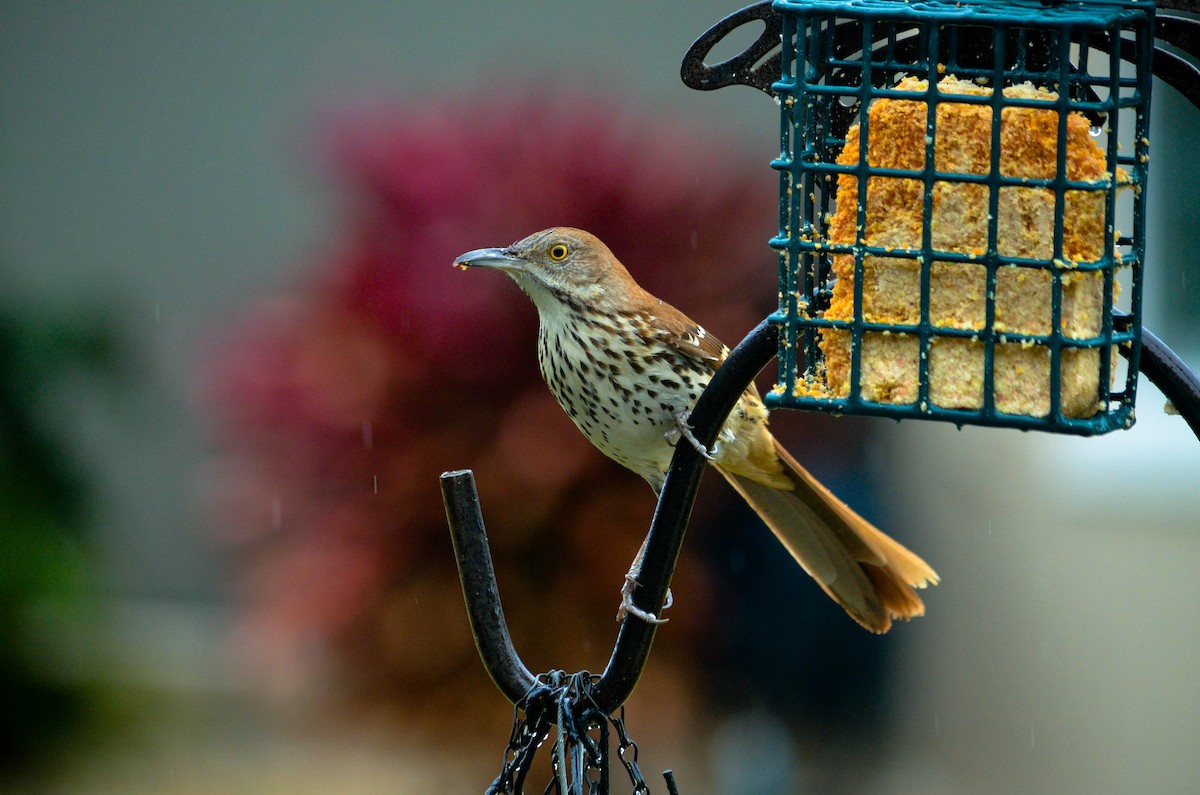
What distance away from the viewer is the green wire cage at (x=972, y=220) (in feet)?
6.58

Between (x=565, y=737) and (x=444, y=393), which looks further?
(x=444, y=393)

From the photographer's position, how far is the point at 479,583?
2156mm

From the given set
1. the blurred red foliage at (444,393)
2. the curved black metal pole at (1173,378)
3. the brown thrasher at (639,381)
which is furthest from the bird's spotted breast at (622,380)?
the curved black metal pole at (1173,378)

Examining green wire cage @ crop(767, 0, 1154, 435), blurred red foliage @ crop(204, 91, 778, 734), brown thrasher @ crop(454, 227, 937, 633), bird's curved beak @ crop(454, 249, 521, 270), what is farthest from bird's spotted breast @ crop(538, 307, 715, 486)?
green wire cage @ crop(767, 0, 1154, 435)

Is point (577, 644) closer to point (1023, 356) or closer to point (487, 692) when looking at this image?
point (487, 692)

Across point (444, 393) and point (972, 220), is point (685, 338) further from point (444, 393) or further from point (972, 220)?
point (972, 220)

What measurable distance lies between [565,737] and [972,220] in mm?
901

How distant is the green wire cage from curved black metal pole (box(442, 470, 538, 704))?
1.51 ft

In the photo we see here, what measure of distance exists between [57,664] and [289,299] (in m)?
2.04

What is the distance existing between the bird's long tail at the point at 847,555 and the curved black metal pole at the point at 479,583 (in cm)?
74

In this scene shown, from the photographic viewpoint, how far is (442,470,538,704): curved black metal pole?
2133 mm

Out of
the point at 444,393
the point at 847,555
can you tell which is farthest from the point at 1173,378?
the point at 444,393

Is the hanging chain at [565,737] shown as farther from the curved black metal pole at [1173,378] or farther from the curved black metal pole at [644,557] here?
the curved black metal pole at [1173,378]

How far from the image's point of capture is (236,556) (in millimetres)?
4418
